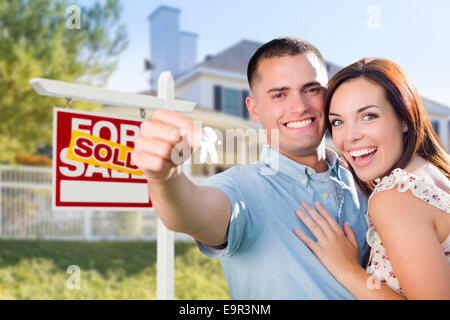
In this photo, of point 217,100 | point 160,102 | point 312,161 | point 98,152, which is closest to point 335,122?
point 312,161

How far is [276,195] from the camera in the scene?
1.26 meters

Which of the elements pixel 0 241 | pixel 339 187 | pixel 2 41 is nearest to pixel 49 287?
pixel 0 241

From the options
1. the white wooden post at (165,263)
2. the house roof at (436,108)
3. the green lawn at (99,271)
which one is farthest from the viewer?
the house roof at (436,108)

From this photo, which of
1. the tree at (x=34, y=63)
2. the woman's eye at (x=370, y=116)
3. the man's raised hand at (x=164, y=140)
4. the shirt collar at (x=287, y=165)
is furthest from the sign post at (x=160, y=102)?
the tree at (x=34, y=63)

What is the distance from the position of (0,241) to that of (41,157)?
3154 millimetres

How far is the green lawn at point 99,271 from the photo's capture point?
537cm

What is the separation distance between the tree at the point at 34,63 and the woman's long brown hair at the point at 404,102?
22.2ft

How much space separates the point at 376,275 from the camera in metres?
1.17

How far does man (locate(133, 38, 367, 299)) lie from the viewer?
1013 mm

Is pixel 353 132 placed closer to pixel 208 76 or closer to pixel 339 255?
pixel 339 255

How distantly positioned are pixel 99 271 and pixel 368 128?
544 cm

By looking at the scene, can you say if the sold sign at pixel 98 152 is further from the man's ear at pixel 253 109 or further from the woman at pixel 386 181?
the woman at pixel 386 181

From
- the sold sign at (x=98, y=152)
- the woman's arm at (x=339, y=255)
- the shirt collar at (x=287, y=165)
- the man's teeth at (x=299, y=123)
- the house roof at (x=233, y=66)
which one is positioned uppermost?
A: the house roof at (x=233, y=66)
